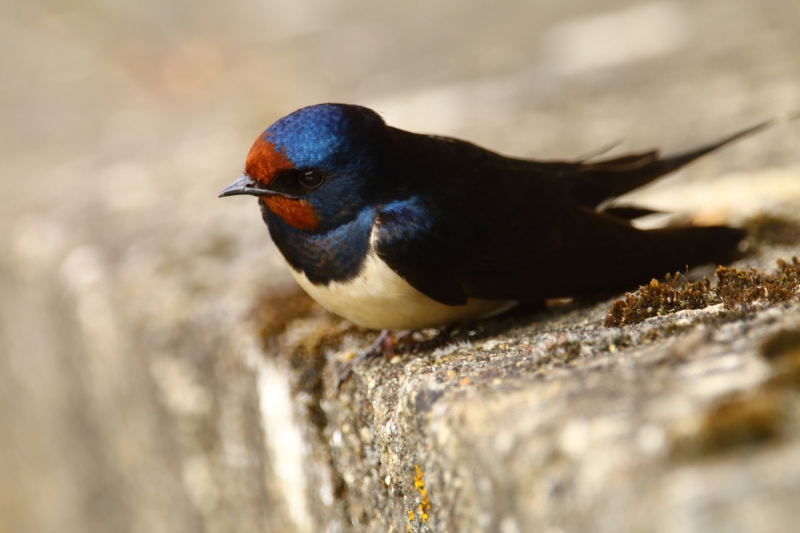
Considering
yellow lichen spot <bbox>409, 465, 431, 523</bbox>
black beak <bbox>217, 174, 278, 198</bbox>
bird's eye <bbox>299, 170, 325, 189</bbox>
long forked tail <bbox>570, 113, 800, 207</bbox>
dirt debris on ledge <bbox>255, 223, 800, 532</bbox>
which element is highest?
black beak <bbox>217, 174, 278, 198</bbox>

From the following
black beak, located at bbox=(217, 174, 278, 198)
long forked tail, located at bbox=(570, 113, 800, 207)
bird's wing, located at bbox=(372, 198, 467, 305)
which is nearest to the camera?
bird's wing, located at bbox=(372, 198, 467, 305)

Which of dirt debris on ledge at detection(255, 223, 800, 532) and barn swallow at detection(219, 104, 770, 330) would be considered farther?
barn swallow at detection(219, 104, 770, 330)

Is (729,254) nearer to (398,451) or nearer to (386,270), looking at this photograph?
(386,270)

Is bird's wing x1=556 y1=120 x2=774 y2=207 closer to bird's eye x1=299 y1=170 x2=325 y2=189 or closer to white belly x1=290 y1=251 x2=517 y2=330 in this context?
white belly x1=290 y1=251 x2=517 y2=330

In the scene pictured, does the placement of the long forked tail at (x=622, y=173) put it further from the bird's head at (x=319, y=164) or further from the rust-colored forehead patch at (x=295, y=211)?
the rust-colored forehead patch at (x=295, y=211)

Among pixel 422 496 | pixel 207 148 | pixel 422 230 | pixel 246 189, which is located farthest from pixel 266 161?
pixel 207 148

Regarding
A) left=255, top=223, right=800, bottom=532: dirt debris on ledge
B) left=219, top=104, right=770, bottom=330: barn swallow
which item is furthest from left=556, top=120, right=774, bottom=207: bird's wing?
left=255, top=223, right=800, bottom=532: dirt debris on ledge
